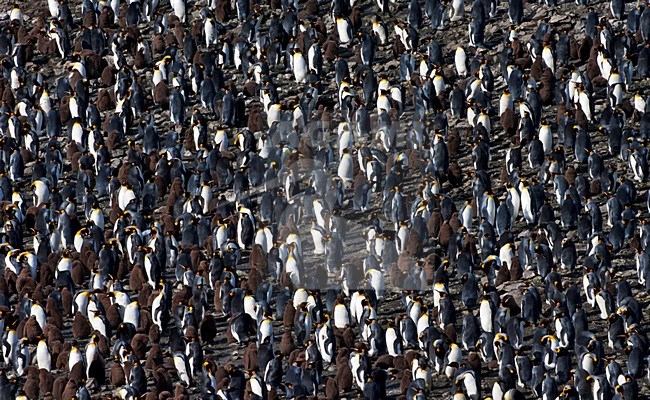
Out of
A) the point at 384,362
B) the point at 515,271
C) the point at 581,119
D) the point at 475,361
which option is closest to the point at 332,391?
the point at 384,362

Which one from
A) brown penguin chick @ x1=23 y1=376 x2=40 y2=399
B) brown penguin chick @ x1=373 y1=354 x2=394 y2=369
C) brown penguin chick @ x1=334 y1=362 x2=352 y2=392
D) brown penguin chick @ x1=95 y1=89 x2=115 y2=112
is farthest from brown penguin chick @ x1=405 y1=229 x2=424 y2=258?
brown penguin chick @ x1=95 y1=89 x2=115 y2=112

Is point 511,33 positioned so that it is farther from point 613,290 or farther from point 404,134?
point 613,290

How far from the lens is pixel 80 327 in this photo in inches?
1458

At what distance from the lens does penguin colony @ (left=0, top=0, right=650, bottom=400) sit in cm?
3534

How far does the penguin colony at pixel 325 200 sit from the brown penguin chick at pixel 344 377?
4 centimetres

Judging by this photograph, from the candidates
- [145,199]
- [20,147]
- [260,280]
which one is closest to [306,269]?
[260,280]

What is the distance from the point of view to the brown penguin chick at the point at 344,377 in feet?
114

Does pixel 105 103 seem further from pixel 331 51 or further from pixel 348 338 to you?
pixel 348 338

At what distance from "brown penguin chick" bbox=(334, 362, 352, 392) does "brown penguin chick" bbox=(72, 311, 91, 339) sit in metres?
4.96

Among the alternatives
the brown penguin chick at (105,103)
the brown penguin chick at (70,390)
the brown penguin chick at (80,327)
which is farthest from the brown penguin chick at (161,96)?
the brown penguin chick at (70,390)

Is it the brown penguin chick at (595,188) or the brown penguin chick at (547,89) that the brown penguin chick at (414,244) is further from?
the brown penguin chick at (547,89)

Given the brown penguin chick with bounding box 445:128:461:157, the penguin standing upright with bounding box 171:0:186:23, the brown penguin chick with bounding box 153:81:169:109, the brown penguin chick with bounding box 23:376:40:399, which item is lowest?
the brown penguin chick with bounding box 23:376:40:399

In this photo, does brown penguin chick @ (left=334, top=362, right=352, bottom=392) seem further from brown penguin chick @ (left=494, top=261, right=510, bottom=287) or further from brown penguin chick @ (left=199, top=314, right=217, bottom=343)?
brown penguin chick @ (left=494, top=261, right=510, bottom=287)

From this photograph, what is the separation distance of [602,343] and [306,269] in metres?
6.20
